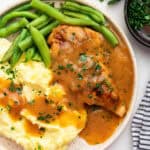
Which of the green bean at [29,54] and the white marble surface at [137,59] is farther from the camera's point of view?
the white marble surface at [137,59]

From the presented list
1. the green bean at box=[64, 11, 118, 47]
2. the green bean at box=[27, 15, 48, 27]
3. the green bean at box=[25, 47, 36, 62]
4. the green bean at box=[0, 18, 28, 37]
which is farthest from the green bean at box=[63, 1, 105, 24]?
the green bean at box=[25, 47, 36, 62]

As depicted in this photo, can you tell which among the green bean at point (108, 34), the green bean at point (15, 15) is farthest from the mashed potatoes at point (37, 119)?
the green bean at point (108, 34)

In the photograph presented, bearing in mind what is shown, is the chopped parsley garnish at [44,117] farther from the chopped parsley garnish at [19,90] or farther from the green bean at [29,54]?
the green bean at [29,54]

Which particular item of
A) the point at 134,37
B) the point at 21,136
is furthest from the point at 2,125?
the point at 134,37

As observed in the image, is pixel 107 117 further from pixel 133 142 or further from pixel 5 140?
pixel 5 140

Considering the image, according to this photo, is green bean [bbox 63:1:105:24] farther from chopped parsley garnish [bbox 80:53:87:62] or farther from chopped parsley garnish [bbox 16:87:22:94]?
chopped parsley garnish [bbox 16:87:22:94]

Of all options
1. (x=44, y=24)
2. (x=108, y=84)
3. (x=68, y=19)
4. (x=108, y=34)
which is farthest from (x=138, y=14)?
(x=44, y=24)
